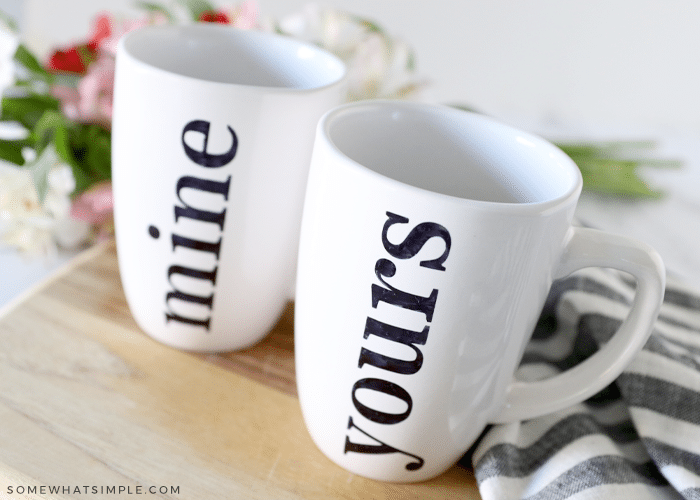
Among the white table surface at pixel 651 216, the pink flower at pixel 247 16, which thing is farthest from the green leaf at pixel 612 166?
the pink flower at pixel 247 16

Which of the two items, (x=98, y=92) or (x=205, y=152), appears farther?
(x=98, y=92)

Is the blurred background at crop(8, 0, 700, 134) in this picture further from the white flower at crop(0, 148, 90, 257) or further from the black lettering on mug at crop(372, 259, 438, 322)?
the black lettering on mug at crop(372, 259, 438, 322)

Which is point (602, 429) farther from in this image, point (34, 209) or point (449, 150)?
point (34, 209)

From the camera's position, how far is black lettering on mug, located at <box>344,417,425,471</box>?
33cm

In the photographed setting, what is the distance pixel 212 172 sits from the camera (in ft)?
1.15

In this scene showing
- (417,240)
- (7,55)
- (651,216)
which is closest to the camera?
(417,240)

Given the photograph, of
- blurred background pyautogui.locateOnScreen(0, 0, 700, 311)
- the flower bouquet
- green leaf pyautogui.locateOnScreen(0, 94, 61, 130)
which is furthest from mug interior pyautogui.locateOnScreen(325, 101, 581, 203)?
blurred background pyautogui.locateOnScreen(0, 0, 700, 311)

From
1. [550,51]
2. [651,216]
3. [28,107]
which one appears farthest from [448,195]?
[550,51]

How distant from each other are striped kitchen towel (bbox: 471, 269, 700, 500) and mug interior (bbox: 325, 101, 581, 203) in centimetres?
13

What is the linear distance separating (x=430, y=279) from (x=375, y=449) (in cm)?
11

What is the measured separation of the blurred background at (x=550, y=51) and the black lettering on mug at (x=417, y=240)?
793 mm

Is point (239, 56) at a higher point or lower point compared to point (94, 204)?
higher

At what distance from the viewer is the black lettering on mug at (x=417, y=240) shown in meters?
0.26

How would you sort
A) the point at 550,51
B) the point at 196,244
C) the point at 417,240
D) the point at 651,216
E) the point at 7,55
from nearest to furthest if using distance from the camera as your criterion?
the point at 417,240
the point at 196,244
the point at 7,55
the point at 651,216
the point at 550,51
